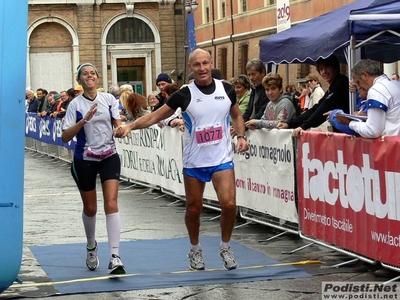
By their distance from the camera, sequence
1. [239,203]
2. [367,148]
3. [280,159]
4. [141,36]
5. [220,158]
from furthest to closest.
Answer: [141,36] → [239,203] → [280,159] → [220,158] → [367,148]

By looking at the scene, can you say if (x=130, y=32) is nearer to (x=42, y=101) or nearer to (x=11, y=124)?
(x=42, y=101)

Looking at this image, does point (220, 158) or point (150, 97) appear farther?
point (150, 97)

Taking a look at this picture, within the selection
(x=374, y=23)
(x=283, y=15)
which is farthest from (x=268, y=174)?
(x=283, y=15)

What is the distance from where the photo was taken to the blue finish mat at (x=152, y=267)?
345 inches

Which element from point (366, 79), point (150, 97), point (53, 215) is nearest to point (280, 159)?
point (366, 79)

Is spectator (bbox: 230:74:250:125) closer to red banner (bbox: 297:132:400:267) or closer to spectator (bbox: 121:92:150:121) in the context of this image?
spectator (bbox: 121:92:150:121)

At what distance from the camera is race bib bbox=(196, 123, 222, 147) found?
9.34 m

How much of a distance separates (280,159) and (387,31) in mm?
1723

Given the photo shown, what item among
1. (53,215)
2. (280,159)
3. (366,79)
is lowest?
(53,215)

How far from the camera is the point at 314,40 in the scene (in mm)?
13039

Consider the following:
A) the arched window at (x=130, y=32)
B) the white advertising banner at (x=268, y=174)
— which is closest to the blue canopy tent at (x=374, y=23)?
the white advertising banner at (x=268, y=174)

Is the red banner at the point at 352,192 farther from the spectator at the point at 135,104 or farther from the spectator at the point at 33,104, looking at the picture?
the spectator at the point at 33,104

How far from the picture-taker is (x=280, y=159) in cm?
1114

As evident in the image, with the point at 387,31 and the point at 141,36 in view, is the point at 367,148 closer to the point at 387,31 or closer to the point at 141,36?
the point at 387,31
